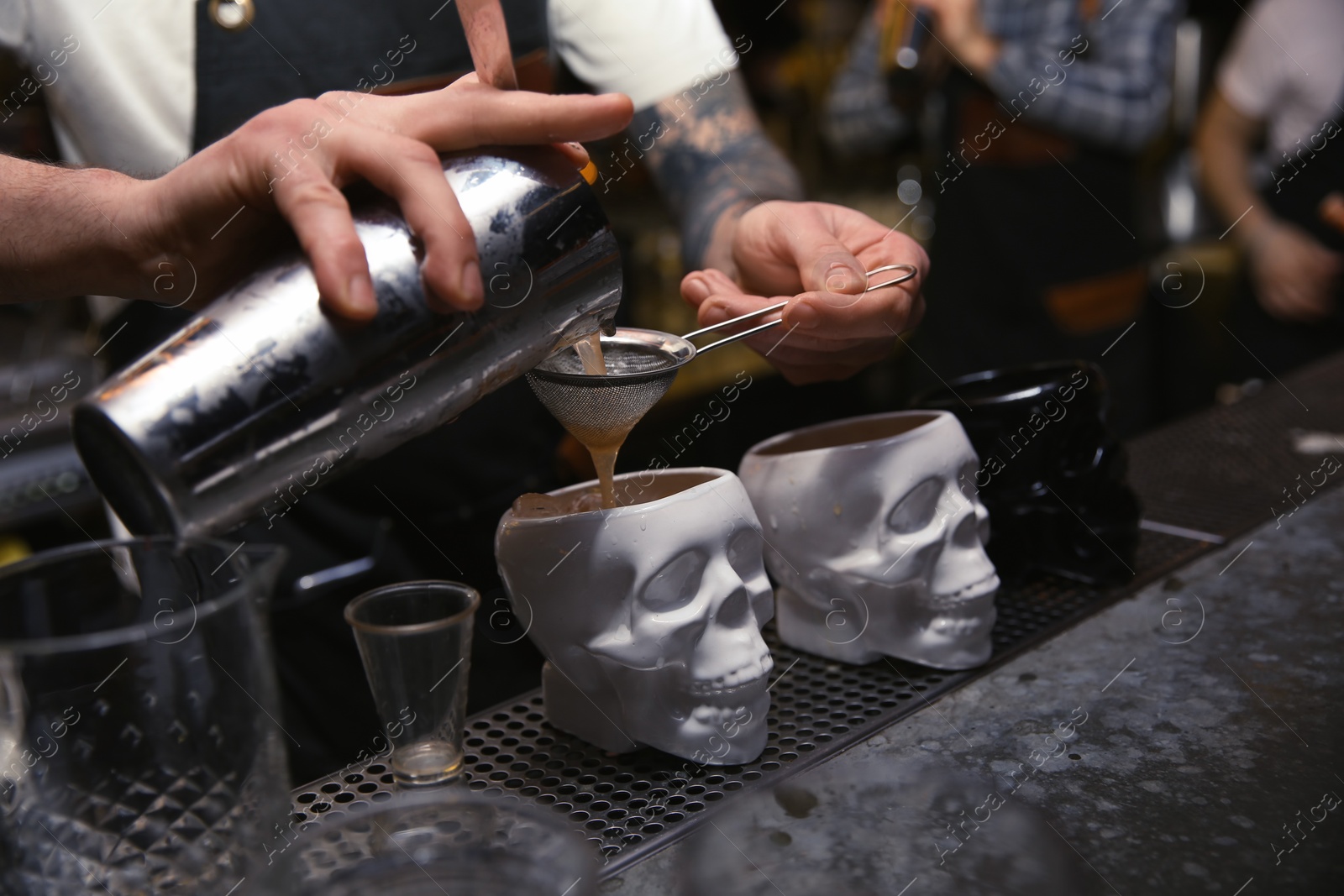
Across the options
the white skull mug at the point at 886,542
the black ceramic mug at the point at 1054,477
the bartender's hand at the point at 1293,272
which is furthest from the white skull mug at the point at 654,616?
the bartender's hand at the point at 1293,272

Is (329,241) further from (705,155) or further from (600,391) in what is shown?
(705,155)

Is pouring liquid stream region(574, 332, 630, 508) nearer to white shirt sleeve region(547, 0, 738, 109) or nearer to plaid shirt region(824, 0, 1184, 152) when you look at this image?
white shirt sleeve region(547, 0, 738, 109)

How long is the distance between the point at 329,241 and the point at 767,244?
0.69 m

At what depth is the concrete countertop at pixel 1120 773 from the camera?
603 mm

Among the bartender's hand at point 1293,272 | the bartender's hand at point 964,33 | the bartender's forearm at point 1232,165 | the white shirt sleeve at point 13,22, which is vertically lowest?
the bartender's hand at point 1293,272

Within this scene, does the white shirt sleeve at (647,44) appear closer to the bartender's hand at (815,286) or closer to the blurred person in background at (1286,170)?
the bartender's hand at (815,286)

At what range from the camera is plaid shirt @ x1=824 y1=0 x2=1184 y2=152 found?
8.45 feet

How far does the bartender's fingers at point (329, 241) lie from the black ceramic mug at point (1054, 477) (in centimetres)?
Answer: 75

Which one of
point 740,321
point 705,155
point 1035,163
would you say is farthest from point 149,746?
point 1035,163

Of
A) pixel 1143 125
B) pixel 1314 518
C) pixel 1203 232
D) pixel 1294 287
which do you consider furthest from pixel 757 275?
pixel 1203 232

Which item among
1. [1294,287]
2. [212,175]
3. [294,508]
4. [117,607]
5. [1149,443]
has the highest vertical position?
[212,175]

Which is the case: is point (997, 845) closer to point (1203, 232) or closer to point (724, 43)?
point (724, 43)

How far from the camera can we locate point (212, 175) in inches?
31.0

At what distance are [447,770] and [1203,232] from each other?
469 cm
